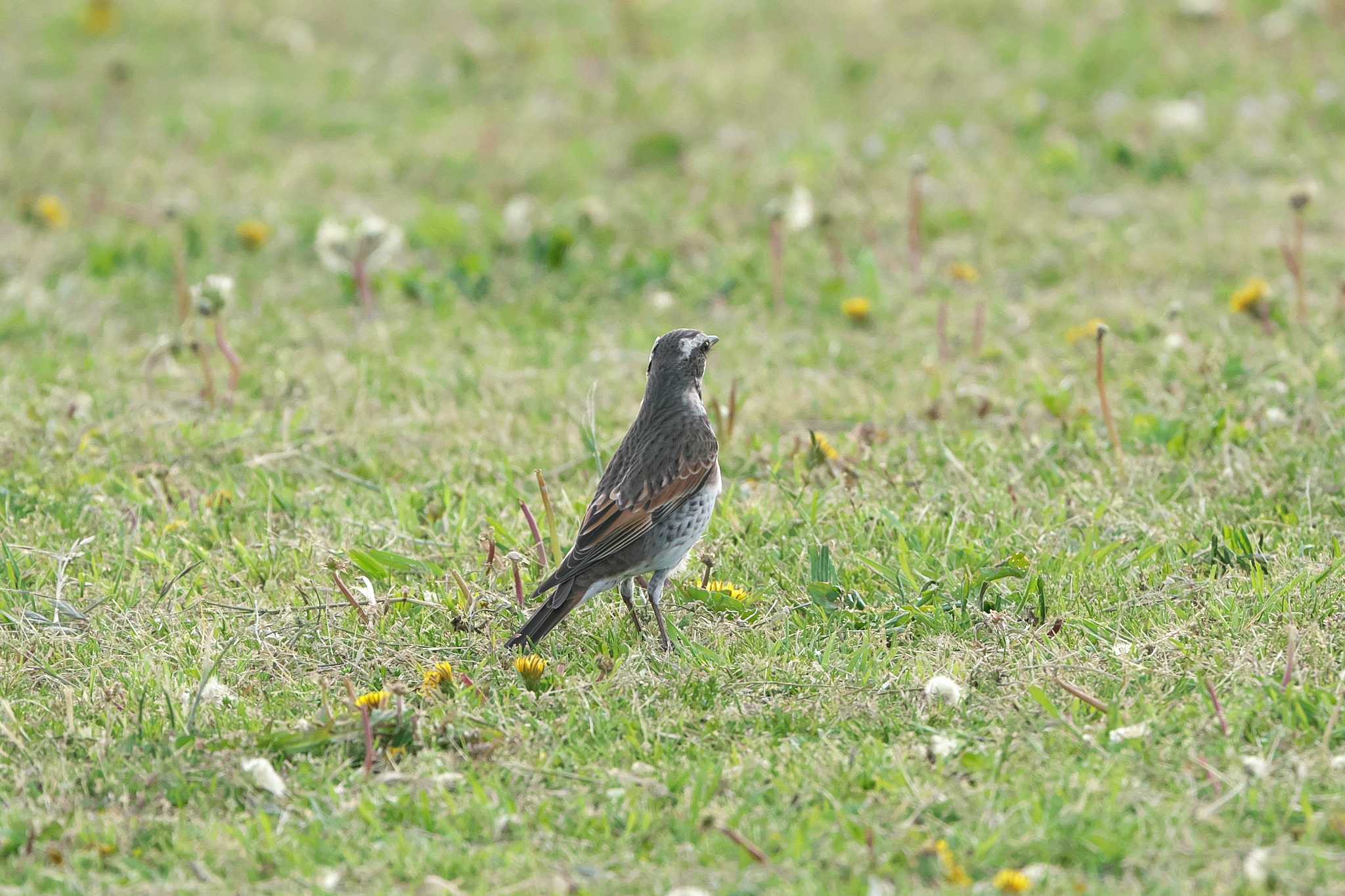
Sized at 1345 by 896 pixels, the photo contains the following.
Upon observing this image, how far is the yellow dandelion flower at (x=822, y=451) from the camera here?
5.60 m

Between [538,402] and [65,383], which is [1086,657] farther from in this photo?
[65,383]

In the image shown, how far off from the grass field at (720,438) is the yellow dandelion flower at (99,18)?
0.25ft

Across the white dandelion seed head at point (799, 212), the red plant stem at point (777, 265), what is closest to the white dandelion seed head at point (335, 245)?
the red plant stem at point (777, 265)

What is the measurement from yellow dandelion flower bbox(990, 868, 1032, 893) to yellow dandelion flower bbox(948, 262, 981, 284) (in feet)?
16.0

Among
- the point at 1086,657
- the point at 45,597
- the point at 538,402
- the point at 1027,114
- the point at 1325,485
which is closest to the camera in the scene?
the point at 1086,657

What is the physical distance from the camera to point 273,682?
4352 mm

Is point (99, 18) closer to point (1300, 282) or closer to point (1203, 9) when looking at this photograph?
point (1203, 9)

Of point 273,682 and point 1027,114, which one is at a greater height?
point 1027,114

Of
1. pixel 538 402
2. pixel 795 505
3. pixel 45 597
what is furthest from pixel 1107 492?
pixel 45 597

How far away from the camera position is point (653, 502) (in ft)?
14.9

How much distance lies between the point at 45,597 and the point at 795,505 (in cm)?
234

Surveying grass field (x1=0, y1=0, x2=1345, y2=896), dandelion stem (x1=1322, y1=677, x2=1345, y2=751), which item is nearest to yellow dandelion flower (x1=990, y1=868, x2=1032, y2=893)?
grass field (x1=0, y1=0, x2=1345, y2=896)

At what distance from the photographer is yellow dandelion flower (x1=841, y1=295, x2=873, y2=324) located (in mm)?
7371

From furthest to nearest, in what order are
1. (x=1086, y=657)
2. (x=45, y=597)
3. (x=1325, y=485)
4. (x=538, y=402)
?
(x=538, y=402), (x=1325, y=485), (x=45, y=597), (x=1086, y=657)
